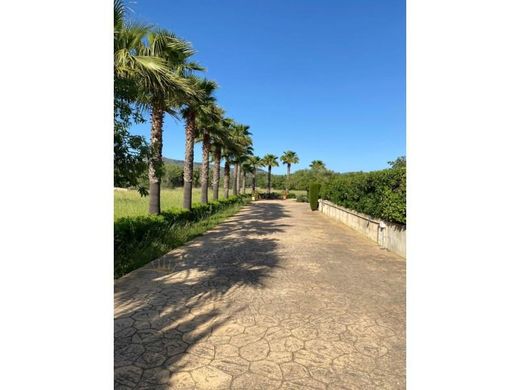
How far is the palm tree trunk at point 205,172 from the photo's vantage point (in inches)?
687

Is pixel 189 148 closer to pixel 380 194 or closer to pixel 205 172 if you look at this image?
pixel 205 172

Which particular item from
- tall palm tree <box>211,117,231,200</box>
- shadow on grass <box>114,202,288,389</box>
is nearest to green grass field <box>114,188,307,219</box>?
shadow on grass <box>114,202,288,389</box>

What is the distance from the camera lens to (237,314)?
4.10m

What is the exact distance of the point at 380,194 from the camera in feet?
32.4

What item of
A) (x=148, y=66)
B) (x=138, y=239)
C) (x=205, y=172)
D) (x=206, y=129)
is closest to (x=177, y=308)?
(x=138, y=239)

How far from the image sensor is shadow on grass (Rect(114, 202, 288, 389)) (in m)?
2.95

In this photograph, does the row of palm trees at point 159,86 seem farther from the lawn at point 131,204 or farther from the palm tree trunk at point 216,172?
the palm tree trunk at point 216,172

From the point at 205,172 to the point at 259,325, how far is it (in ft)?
48.9
